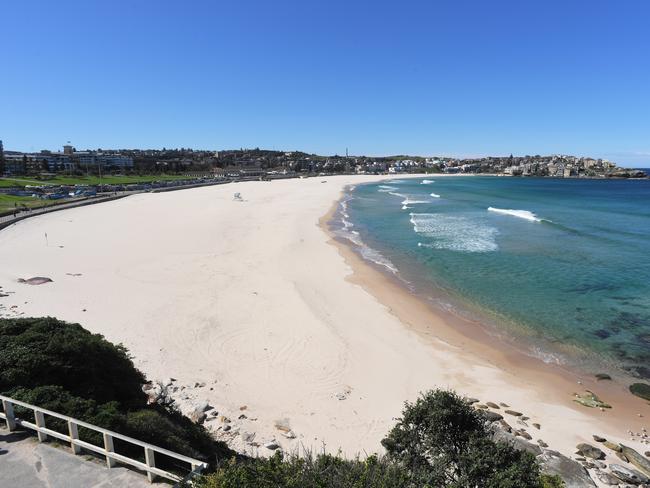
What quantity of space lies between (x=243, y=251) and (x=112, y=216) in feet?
72.1

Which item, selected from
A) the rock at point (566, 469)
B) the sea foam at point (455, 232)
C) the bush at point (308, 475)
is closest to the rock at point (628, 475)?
the rock at point (566, 469)

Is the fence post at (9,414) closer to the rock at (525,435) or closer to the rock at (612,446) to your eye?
the rock at (525,435)

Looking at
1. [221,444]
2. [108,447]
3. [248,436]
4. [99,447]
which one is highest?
[108,447]

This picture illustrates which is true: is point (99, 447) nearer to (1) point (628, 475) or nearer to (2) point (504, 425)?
(2) point (504, 425)

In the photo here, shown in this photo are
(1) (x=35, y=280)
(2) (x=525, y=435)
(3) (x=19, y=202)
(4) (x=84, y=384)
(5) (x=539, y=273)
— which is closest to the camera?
(4) (x=84, y=384)

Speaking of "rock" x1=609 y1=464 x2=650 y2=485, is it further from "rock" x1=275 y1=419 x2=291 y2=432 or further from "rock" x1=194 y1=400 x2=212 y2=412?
"rock" x1=194 y1=400 x2=212 y2=412

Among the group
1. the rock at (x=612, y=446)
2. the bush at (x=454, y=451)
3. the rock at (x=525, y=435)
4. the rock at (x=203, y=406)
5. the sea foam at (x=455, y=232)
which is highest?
the bush at (x=454, y=451)

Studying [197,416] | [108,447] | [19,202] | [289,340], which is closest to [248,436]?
[197,416]

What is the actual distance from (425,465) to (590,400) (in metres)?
7.82

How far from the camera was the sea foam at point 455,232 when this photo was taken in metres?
30.0

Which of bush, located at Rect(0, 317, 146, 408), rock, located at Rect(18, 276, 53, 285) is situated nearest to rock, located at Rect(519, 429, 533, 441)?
bush, located at Rect(0, 317, 146, 408)

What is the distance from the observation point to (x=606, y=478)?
26.4ft

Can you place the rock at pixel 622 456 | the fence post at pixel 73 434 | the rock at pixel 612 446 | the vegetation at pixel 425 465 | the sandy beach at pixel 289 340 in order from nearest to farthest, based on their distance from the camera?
the vegetation at pixel 425 465 < the fence post at pixel 73 434 < the rock at pixel 622 456 < the rock at pixel 612 446 < the sandy beach at pixel 289 340

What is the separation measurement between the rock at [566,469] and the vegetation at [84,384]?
250 inches
